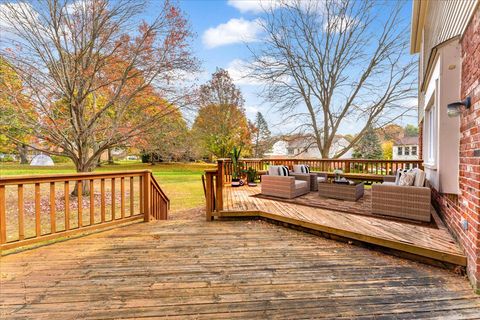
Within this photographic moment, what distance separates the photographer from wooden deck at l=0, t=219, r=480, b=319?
6.11 feet

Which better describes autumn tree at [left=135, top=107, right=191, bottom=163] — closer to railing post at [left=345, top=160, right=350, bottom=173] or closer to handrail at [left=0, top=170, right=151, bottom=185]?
handrail at [left=0, top=170, right=151, bottom=185]

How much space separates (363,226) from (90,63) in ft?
26.6

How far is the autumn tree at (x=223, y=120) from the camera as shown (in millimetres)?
17141

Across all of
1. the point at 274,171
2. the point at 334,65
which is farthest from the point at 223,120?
the point at 274,171

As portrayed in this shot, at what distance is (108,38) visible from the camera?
22.1 ft

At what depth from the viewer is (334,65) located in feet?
36.2

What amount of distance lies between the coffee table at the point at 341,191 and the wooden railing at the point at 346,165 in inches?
105

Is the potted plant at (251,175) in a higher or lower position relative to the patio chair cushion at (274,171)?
lower

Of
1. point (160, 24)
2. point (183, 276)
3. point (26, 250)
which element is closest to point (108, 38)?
point (160, 24)

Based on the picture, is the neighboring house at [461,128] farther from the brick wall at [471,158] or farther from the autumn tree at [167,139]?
the autumn tree at [167,139]

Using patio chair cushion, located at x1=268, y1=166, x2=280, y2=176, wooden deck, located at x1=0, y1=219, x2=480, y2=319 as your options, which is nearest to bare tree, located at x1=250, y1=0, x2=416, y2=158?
patio chair cushion, located at x1=268, y1=166, x2=280, y2=176

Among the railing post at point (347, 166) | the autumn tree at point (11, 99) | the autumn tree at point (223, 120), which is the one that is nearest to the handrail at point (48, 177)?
the autumn tree at point (11, 99)

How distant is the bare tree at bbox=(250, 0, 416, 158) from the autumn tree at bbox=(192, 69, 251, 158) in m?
6.05

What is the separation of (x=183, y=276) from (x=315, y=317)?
1332 millimetres
